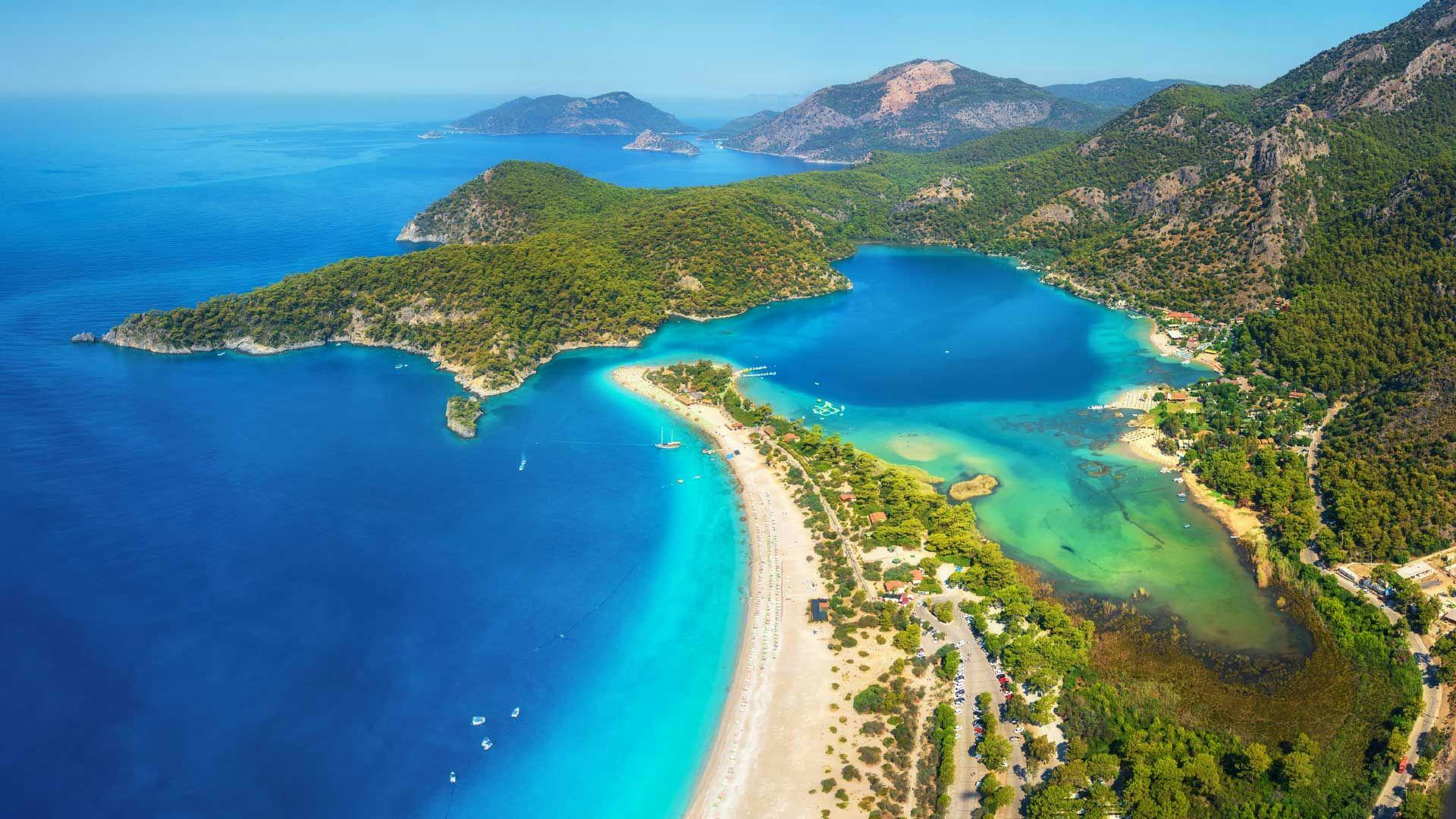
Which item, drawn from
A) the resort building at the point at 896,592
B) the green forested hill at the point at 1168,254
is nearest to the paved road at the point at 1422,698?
the green forested hill at the point at 1168,254

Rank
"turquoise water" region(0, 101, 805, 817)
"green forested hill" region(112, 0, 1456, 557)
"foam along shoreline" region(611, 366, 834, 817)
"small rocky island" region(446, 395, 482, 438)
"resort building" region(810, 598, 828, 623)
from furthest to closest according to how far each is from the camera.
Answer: "green forested hill" region(112, 0, 1456, 557), "small rocky island" region(446, 395, 482, 438), "resort building" region(810, 598, 828, 623), "turquoise water" region(0, 101, 805, 817), "foam along shoreline" region(611, 366, 834, 817)

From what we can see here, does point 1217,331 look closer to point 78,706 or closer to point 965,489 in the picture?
point 965,489

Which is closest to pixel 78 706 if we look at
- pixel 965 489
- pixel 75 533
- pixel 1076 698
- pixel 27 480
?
pixel 75 533

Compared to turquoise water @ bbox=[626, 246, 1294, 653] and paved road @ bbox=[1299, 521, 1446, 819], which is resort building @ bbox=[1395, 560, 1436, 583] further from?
turquoise water @ bbox=[626, 246, 1294, 653]

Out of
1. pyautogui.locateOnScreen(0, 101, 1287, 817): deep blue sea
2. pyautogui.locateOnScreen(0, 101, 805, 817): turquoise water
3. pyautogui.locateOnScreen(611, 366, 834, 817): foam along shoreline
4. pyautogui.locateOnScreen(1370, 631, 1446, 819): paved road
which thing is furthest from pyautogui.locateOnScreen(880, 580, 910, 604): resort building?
pyautogui.locateOnScreen(1370, 631, 1446, 819): paved road

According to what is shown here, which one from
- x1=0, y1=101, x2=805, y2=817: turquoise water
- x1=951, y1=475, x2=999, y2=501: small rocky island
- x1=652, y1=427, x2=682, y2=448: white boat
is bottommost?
x1=0, y1=101, x2=805, y2=817: turquoise water

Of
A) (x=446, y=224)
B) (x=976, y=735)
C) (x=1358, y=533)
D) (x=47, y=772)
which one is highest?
(x=446, y=224)
